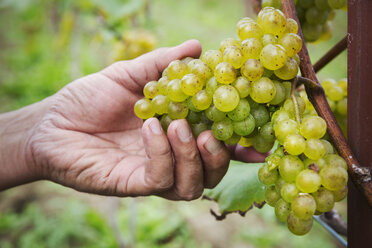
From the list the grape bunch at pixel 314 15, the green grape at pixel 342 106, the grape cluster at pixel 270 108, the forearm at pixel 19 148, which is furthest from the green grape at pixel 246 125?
the forearm at pixel 19 148

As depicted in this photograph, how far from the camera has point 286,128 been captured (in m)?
0.52

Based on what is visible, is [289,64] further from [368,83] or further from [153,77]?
[153,77]

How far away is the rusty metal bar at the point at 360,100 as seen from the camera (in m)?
0.50

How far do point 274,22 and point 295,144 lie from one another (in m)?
0.21

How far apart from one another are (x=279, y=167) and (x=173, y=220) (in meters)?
2.04

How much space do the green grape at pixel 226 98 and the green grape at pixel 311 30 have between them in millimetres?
378

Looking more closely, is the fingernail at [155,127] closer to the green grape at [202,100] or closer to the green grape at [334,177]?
the green grape at [202,100]

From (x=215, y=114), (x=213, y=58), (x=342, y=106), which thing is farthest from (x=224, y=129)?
(x=342, y=106)

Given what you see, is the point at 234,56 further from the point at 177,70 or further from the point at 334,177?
the point at 334,177

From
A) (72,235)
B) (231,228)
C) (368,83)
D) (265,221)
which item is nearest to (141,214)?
(72,235)

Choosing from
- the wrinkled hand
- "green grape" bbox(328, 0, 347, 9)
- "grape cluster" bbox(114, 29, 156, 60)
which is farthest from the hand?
"grape cluster" bbox(114, 29, 156, 60)

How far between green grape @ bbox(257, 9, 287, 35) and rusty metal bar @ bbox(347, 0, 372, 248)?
10 centimetres

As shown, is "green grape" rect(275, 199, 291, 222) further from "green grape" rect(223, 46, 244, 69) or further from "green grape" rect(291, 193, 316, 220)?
"green grape" rect(223, 46, 244, 69)

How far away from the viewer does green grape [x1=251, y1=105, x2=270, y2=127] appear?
0.60 m
